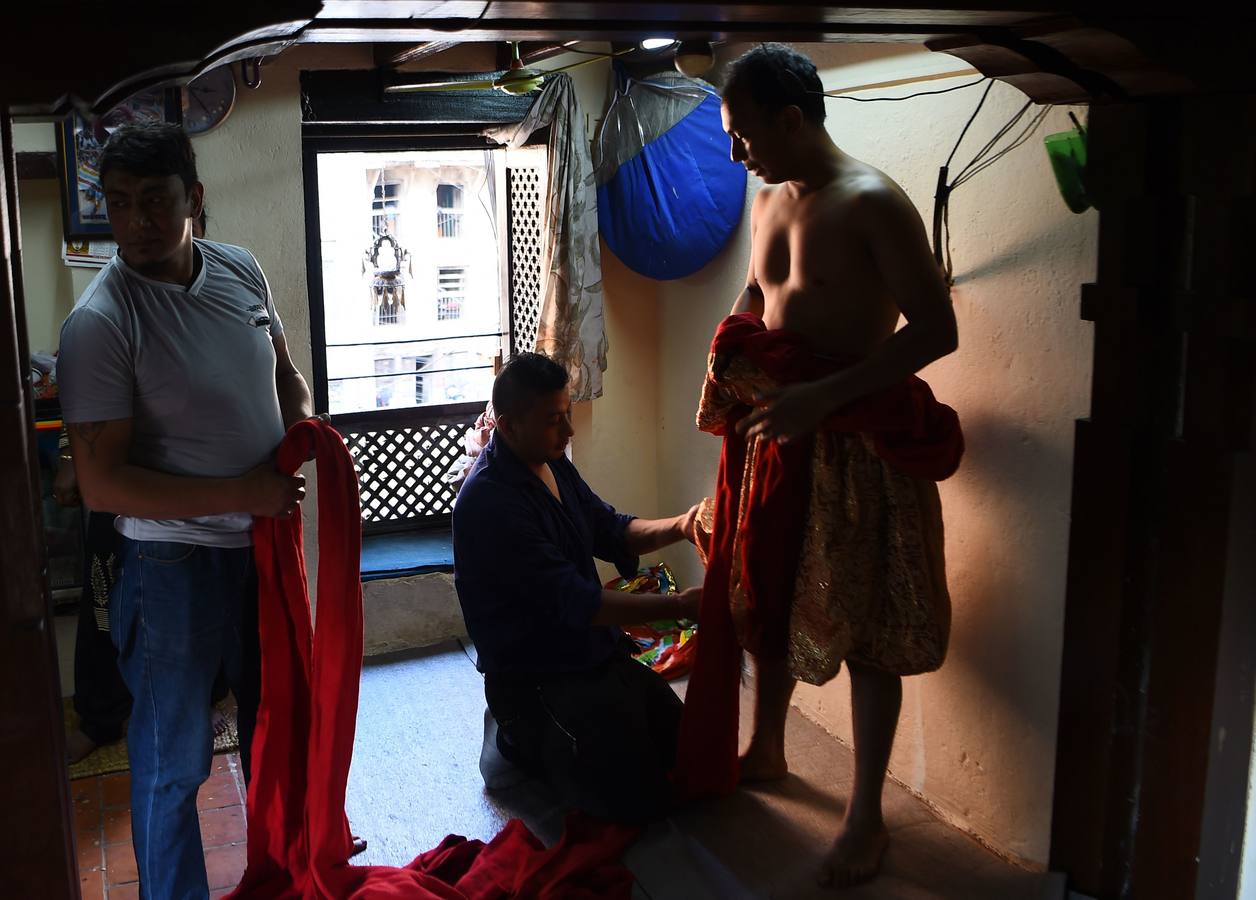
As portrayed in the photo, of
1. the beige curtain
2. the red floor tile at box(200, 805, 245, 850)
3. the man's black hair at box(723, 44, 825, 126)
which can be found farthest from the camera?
the beige curtain

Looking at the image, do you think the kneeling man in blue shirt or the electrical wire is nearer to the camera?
the electrical wire

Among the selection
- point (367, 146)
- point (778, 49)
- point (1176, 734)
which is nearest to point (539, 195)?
point (367, 146)

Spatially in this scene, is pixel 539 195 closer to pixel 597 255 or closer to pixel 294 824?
pixel 597 255

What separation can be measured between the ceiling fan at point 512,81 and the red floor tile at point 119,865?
2.58 metres

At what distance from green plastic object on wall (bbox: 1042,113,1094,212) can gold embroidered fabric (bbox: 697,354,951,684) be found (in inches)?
27.0

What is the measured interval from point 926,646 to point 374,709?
2.05 m

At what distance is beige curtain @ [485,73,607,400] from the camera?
4254 mm

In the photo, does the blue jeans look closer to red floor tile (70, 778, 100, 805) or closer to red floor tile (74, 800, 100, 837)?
red floor tile (74, 800, 100, 837)

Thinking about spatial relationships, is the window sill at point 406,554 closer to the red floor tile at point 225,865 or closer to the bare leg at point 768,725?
the red floor tile at point 225,865

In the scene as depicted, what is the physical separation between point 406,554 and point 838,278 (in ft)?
8.47

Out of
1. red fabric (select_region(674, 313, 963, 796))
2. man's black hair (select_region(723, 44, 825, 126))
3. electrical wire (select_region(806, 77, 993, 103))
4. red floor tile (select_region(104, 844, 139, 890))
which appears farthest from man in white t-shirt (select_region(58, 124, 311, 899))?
electrical wire (select_region(806, 77, 993, 103))

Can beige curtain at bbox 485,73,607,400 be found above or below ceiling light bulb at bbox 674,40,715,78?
below

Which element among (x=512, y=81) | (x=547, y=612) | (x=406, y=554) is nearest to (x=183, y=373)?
(x=547, y=612)

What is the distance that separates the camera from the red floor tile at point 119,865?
299 centimetres
